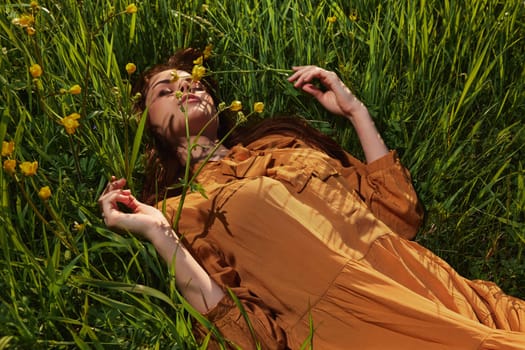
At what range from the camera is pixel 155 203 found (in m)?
2.07

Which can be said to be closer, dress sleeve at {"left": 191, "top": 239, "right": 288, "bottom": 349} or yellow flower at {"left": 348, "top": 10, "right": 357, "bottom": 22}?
dress sleeve at {"left": 191, "top": 239, "right": 288, "bottom": 349}

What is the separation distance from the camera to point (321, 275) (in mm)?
1816

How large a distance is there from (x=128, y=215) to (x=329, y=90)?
39.8 inches

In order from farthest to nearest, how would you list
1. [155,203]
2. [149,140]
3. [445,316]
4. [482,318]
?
[149,140]
[155,203]
[482,318]
[445,316]

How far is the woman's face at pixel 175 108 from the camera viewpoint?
2119 mm

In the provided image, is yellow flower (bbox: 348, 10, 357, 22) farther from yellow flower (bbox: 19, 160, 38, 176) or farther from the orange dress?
yellow flower (bbox: 19, 160, 38, 176)

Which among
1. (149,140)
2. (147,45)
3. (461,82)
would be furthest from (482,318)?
(147,45)

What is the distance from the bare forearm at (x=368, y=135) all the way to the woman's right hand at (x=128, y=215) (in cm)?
82

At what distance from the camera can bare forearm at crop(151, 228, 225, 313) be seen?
5.88ft

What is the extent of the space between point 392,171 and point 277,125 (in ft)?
1.56

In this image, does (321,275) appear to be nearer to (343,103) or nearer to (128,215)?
(128,215)

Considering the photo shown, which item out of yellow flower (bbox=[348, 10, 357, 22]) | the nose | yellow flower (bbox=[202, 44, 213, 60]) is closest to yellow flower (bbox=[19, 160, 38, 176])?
the nose

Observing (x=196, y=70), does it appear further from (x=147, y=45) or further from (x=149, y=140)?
(x=147, y=45)

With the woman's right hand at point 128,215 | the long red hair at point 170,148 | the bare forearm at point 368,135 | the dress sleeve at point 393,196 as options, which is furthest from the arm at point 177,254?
the bare forearm at point 368,135
